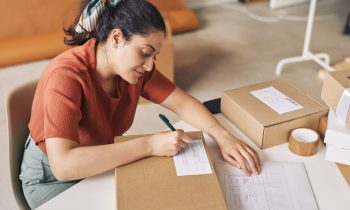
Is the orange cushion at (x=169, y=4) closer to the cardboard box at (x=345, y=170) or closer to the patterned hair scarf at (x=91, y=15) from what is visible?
the patterned hair scarf at (x=91, y=15)

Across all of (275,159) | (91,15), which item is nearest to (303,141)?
(275,159)

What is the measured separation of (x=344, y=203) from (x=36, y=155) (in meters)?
0.92

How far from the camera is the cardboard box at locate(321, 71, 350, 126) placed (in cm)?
113

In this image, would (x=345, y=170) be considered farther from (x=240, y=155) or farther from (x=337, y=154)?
(x=240, y=155)

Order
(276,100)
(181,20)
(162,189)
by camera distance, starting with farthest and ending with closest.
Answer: (181,20)
(276,100)
(162,189)

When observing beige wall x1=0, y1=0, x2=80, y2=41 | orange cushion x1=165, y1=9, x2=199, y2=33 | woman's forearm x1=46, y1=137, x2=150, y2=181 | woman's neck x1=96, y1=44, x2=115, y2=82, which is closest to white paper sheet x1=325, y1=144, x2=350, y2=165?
woman's forearm x1=46, y1=137, x2=150, y2=181

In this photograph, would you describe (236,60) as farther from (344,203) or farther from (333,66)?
(344,203)

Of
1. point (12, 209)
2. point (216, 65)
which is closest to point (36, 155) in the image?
point (12, 209)

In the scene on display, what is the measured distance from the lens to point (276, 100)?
1.33 metres

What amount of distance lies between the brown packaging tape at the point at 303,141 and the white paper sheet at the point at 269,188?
0.05m

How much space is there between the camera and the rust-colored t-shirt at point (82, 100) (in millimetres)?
1098

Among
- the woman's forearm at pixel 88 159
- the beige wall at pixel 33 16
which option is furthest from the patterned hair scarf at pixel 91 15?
the beige wall at pixel 33 16

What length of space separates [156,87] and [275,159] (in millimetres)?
489

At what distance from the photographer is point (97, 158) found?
3.51ft
